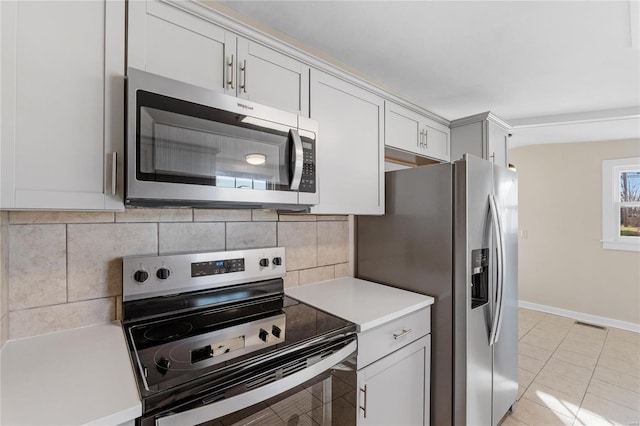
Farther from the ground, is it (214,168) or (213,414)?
(214,168)

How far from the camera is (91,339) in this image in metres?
1.09

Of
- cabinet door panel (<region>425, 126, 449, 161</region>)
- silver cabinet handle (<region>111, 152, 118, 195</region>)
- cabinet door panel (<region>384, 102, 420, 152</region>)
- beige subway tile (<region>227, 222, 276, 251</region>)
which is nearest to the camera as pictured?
silver cabinet handle (<region>111, 152, 118, 195</region>)

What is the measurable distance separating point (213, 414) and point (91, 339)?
61 centimetres

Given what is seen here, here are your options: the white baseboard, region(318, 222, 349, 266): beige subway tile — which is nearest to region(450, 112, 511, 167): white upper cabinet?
region(318, 222, 349, 266): beige subway tile

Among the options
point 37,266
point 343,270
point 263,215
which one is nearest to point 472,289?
point 343,270

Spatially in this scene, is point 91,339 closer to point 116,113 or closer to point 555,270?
point 116,113

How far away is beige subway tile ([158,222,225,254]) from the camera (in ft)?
4.49

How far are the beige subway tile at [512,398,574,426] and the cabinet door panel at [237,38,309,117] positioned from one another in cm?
248

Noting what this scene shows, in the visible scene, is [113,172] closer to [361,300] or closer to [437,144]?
[361,300]

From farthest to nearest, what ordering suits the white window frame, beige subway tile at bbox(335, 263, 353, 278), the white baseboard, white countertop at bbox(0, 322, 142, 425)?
the white window frame
the white baseboard
beige subway tile at bbox(335, 263, 353, 278)
white countertop at bbox(0, 322, 142, 425)

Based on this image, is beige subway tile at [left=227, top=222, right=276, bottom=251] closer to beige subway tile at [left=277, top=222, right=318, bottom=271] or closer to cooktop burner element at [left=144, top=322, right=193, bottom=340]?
beige subway tile at [left=277, top=222, right=318, bottom=271]

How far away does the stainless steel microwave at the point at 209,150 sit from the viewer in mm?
993

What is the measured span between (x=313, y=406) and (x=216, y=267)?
0.73m

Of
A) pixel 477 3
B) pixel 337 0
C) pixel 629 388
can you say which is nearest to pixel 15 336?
pixel 337 0
